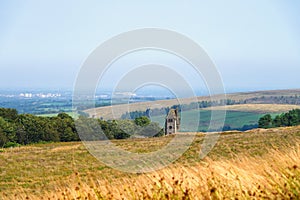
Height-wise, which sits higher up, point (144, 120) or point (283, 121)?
point (144, 120)

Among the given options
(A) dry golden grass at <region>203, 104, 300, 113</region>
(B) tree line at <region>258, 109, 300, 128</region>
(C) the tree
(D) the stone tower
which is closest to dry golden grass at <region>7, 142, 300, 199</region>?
(C) the tree

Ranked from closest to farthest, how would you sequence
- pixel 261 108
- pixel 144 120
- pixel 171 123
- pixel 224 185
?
pixel 224 185, pixel 144 120, pixel 171 123, pixel 261 108

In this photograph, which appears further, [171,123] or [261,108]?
[261,108]

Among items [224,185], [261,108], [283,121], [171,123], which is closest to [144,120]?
[171,123]

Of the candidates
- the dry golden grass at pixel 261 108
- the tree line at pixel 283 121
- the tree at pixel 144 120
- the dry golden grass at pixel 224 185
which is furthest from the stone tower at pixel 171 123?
the dry golden grass at pixel 224 185

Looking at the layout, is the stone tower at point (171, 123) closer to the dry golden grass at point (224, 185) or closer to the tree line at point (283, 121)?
the tree line at point (283, 121)

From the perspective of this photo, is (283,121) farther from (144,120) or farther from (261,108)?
(144,120)

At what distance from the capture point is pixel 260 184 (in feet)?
24.5

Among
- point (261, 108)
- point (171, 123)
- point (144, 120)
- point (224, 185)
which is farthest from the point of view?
point (261, 108)

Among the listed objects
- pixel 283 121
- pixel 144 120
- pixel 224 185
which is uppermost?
pixel 224 185

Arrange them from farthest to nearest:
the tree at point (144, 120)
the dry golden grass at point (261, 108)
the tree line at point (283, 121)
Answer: the dry golden grass at point (261, 108), the tree line at point (283, 121), the tree at point (144, 120)

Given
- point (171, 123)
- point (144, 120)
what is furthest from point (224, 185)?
point (171, 123)

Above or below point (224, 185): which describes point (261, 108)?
below

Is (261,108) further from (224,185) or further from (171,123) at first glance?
(224,185)
